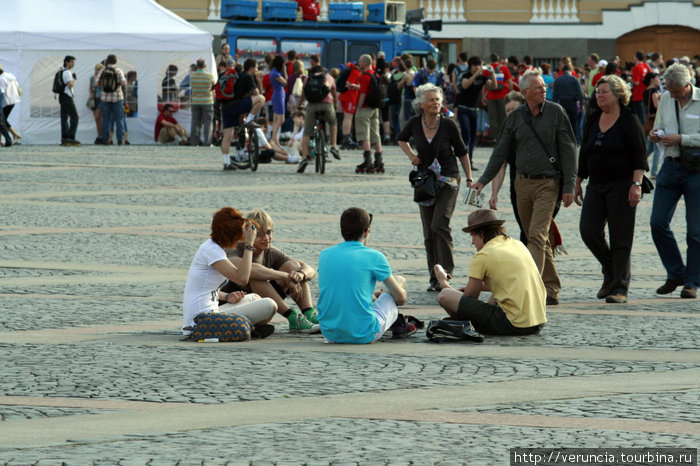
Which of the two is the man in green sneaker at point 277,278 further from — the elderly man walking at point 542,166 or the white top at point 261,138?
the white top at point 261,138

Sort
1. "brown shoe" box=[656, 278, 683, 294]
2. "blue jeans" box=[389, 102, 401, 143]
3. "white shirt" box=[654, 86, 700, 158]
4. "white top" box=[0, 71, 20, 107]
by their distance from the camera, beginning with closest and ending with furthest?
"white shirt" box=[654, 86, 700, 158]
"brown shoe" box=[656, 278, 683, 294]
"white top" box=[0, 71, 20, 107]
"blue jeans" box=[389, 102, 401, 143]

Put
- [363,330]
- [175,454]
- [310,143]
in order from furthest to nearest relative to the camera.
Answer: [310,143] < [363,330] < [175,454]

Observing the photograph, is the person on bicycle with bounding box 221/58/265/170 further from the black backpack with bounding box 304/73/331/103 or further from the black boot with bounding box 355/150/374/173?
the black boot with bounding box 355/150/374/173

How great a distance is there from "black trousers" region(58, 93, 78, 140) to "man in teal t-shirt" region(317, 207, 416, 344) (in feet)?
66.3

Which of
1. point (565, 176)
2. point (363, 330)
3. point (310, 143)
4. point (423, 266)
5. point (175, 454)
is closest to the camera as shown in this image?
point (175, 454)

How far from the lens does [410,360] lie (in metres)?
7.36

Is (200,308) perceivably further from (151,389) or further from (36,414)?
(36,414)

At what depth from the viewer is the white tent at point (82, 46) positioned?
27.5m

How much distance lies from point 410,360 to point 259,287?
158 cm

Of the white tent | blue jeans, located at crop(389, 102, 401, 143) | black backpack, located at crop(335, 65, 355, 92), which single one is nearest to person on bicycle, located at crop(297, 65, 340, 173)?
black backpack, located at crop(335, 65, 355, 92)

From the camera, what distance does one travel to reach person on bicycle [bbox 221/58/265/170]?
2072 centimetres

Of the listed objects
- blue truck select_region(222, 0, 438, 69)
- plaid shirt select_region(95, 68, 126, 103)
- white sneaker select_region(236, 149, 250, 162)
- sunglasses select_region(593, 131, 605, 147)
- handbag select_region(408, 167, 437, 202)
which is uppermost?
blue truck select_region(222, 0, 438, 69)

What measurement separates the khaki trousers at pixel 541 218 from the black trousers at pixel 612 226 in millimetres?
364

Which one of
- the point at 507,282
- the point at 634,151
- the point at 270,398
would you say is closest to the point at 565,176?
the point at 634,151
